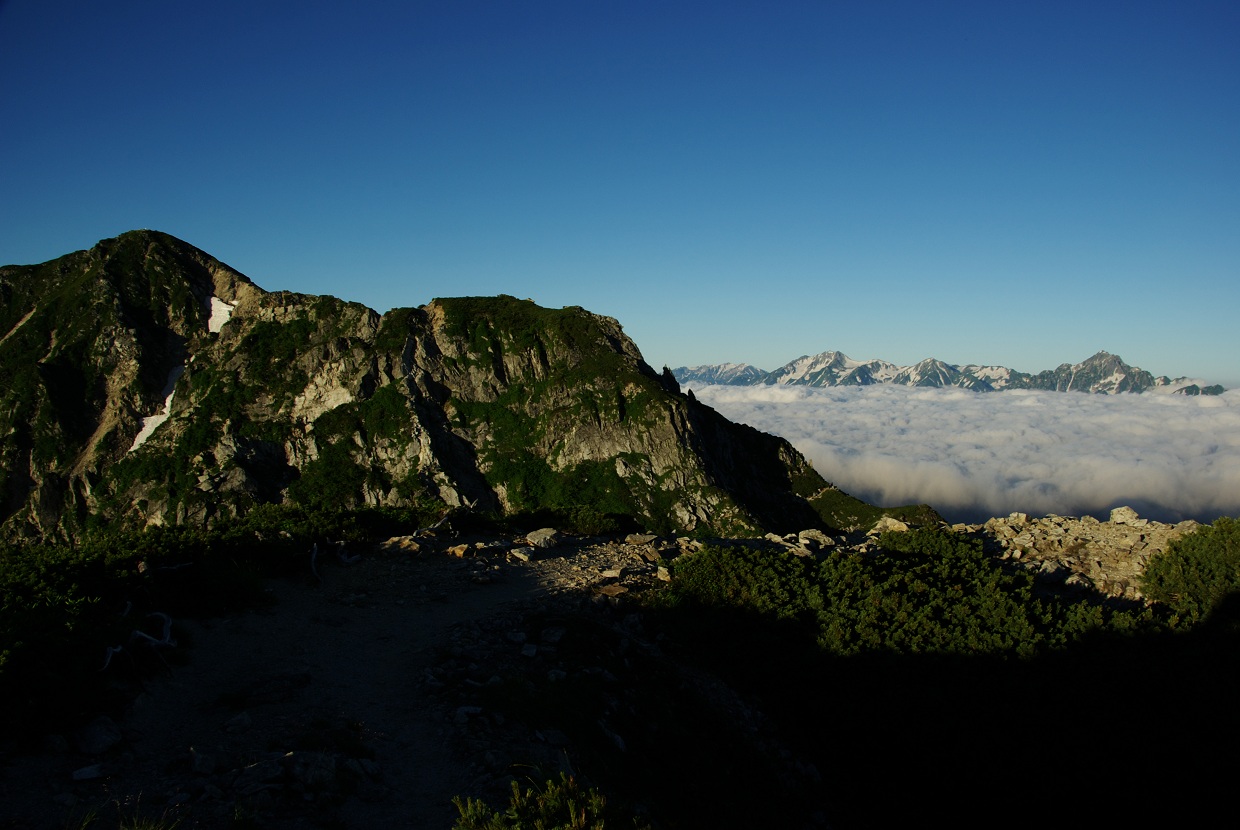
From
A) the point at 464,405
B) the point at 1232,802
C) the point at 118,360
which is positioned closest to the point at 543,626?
the point at 1232,802

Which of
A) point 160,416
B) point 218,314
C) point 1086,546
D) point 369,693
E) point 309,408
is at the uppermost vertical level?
point 218,314

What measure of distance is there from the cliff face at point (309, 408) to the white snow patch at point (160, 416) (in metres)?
0.43

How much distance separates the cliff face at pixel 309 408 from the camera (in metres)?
103

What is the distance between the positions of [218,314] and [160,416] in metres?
24.2

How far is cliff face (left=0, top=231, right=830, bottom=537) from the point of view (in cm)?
10344

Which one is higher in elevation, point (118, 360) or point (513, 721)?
point (118, 360)

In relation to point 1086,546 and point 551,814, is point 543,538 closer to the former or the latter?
point 551,814

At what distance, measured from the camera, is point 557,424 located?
380 ft

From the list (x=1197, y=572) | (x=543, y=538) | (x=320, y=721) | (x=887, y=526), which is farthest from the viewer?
(x=887, y=526)

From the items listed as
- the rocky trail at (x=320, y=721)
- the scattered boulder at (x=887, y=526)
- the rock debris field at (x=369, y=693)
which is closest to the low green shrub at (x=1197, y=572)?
the rock debris field at (x=369, y=693)

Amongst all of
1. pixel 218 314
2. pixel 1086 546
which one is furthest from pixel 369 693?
pixel 218 314

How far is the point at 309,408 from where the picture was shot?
377 feet

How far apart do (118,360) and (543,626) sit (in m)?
135

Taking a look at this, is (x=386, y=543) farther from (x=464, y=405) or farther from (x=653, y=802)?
(x=464, y=405)
